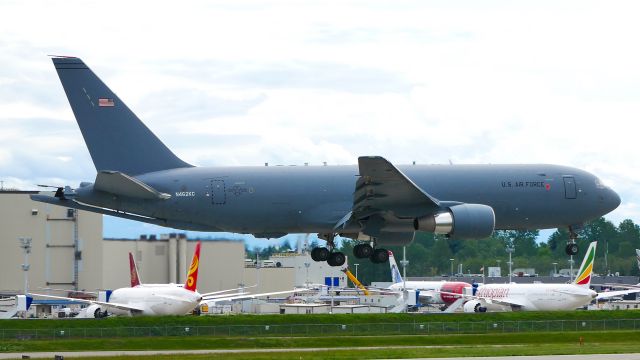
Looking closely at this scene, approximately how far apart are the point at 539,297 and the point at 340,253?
135ft

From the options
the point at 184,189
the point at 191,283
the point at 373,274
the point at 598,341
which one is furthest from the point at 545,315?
the point at 373,274

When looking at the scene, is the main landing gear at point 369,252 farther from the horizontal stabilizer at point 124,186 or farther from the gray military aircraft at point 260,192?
the horizontal stabilizer at point 124,186

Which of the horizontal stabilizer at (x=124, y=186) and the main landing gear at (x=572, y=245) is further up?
the horizontal stabilizer at (x=124, y=186)

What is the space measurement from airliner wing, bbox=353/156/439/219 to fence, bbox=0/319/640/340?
1810 cm

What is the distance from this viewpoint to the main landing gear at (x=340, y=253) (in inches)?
2478

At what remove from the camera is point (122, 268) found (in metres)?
114

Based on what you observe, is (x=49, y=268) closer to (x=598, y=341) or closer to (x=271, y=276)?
(x=271, y=276)

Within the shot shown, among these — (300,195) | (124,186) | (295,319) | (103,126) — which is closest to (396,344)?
(300,195)

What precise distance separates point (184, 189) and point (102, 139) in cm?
528

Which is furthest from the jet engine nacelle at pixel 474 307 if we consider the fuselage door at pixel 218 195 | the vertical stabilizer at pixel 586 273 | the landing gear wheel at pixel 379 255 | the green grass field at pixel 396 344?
the fuselage door at pixel 218 195

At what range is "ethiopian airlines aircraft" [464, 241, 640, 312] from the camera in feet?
324

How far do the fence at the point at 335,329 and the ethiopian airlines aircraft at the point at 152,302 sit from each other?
11.4 meters

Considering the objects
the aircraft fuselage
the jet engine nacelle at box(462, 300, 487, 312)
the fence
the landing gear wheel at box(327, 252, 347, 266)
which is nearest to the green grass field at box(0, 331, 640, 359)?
the fence

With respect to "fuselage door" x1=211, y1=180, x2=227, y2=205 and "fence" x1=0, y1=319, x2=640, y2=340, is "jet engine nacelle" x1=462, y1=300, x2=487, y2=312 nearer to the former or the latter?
"fence" x1=0, y1=319, x2=640, y2=340
